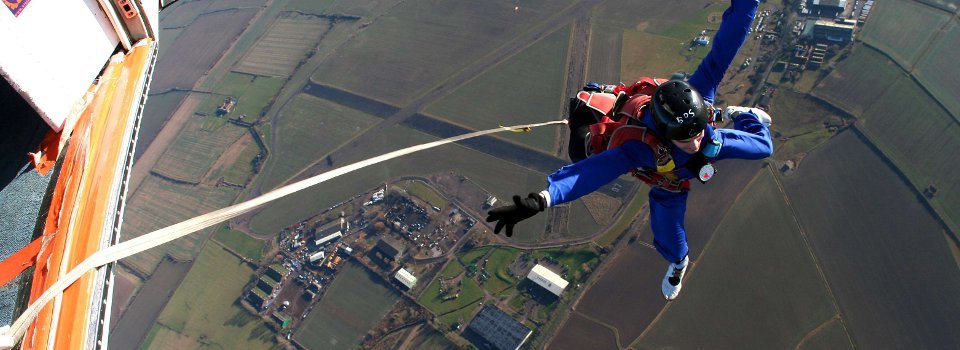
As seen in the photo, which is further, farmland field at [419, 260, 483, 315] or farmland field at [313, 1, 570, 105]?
farmland field at [313, 1, 570, 105]

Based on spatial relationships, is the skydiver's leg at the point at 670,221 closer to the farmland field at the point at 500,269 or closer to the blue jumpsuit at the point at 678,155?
the blue jumpsuit at the point at 678,155

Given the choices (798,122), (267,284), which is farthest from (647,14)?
(267,284)

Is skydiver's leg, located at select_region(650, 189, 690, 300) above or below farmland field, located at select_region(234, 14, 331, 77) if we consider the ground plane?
above

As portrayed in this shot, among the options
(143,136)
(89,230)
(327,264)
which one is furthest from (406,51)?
(89,230)

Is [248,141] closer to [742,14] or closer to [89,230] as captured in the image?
[89,230]

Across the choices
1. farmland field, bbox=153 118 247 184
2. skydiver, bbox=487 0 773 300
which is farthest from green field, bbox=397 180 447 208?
skydiver, bbox=487 0 773 300

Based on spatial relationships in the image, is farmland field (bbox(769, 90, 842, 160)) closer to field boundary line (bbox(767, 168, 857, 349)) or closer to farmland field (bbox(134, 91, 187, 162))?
field boundary line (bbox(767, 168, 857, 349))

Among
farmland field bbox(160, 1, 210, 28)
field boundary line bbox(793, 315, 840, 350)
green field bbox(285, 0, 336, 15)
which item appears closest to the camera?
field boundary line bbox(793, 315, 840, 350)

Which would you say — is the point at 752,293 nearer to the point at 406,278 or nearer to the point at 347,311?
the point at 406,278
